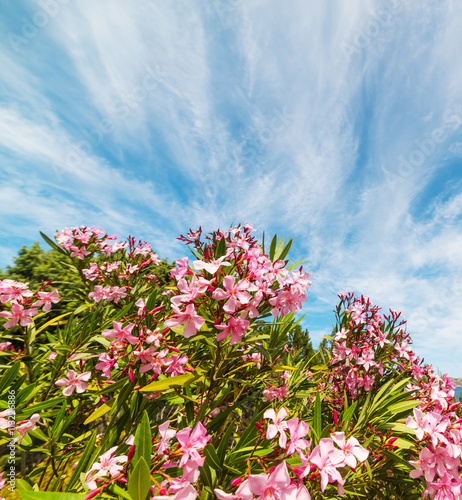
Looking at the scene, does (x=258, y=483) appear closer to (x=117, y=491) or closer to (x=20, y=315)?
(x=117, y=491)

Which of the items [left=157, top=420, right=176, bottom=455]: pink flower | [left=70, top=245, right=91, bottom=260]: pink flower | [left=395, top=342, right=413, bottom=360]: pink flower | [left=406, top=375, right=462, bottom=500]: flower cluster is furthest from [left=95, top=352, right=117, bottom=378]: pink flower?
[left=395, top=342, right=413, bottom=360]: pink flower

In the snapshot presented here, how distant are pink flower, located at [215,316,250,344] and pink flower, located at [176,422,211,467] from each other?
0.97 ft

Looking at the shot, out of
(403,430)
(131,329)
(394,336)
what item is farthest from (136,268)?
(394,336)

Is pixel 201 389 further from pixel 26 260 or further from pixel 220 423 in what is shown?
pixel 26 260

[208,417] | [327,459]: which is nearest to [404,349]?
[208,417]

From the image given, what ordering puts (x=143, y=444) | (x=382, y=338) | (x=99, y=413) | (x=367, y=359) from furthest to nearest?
(x=382, y=338), (x=367, y=359), (x=99, y=413), (x=143, y=444)

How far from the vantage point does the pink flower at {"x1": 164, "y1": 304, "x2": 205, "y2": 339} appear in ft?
3.07

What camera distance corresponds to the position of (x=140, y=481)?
60 centimetres

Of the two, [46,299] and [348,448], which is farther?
[46,299]

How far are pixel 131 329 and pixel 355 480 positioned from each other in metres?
1.47

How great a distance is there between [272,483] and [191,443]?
252mm

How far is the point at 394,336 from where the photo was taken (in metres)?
2.68

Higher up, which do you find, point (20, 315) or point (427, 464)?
point (20, 315)

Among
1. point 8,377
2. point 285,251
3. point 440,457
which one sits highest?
point 285,251
